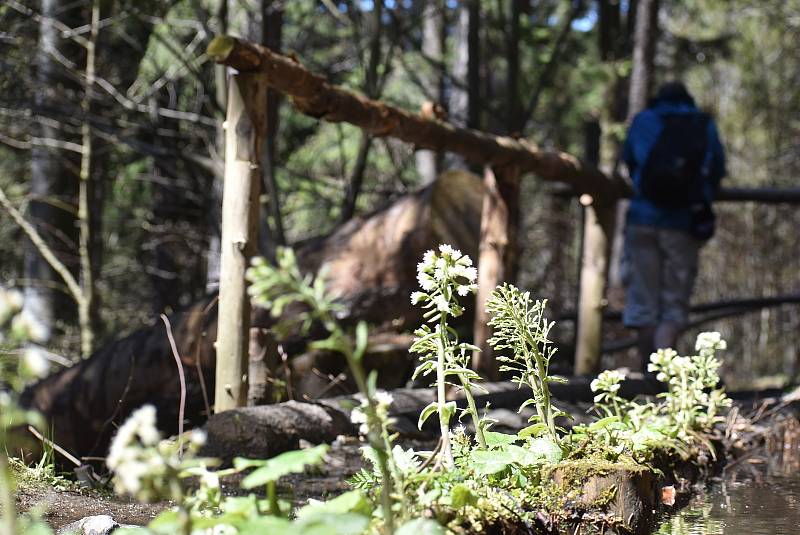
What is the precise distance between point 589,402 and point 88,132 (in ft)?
17.7

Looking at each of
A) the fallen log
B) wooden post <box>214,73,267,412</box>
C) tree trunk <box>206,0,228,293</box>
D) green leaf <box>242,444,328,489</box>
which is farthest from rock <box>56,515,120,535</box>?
tree trunk <box>206,0,228,293</box>

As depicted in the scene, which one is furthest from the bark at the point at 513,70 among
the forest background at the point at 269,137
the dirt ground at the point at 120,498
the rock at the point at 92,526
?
the rock at the point at 92,526

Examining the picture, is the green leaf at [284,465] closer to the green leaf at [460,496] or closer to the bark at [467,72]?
the green leaf at [460,496]

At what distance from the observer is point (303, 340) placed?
6309mm

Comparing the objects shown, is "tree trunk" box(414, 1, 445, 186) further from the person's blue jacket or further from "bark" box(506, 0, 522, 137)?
the person's blue jacket

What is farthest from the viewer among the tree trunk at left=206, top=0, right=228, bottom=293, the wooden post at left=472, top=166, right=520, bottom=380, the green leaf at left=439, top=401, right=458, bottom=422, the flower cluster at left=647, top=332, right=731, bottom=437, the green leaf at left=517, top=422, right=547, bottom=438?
the tree trunk at left=206, top=0, right=228, bottom=293

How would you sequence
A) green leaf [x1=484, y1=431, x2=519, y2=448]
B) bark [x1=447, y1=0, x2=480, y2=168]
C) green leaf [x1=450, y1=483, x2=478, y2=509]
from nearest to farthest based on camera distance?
green leaf [x1=450, y1=483, x2=478, y2=509], green leaf [x1=484, y1=431, x2=519, y2=448], bark [x1=447, y1=0, x2=480, y2=168]

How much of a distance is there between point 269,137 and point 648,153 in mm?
3560

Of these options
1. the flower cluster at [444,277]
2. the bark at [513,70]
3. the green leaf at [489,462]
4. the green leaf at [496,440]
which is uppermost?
the bark at [513,70]

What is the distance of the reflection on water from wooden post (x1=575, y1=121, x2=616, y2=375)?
359 cm

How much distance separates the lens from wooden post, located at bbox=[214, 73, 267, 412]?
4.25 meters

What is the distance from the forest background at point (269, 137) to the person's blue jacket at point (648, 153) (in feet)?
3.23

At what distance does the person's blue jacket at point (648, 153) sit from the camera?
22.0ft

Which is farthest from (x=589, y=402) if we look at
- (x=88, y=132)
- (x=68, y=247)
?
(x=68, y=247)
